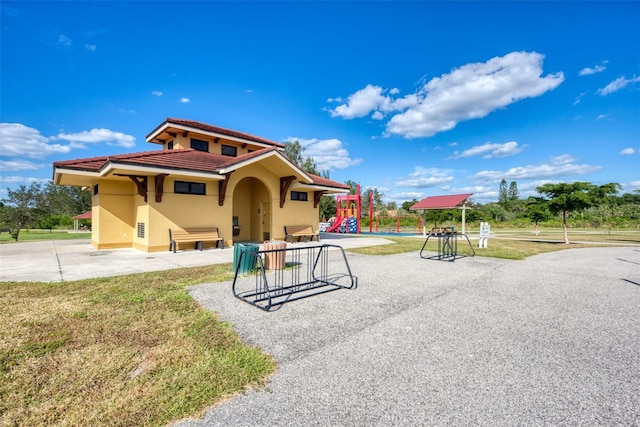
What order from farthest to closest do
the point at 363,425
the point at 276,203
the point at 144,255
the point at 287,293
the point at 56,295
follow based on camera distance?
1. the point at 276,203
2. the point at 144,255
3. the point at 287,293
4. the point at 56,295
5. the point at 363,425

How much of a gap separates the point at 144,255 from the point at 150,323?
310 inches

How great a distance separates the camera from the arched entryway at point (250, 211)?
16.4 meters

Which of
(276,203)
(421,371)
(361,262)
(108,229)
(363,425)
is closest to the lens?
(363,425)

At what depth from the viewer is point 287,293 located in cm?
594

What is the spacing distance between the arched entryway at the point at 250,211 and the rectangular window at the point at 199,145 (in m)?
2.73

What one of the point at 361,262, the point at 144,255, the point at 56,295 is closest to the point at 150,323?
the point at 56,295

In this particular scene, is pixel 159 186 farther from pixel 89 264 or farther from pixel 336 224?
pixel 336 224

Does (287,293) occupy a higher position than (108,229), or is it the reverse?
(108,229)

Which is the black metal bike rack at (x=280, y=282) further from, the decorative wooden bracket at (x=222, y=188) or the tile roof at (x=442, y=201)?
the tile roof at (x=442, y=201)

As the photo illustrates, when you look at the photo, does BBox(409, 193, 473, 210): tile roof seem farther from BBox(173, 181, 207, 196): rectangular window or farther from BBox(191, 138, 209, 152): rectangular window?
BBox(173, 181, 207, 196): rectangular window

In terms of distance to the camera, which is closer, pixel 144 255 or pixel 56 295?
pixel 56 295

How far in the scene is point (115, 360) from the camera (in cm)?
320

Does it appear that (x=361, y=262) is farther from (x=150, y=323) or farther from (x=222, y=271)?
(x=150, y=323)

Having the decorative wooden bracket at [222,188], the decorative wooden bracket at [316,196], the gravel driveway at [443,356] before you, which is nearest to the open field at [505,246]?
the decorative wooden bracket at [316,196]
